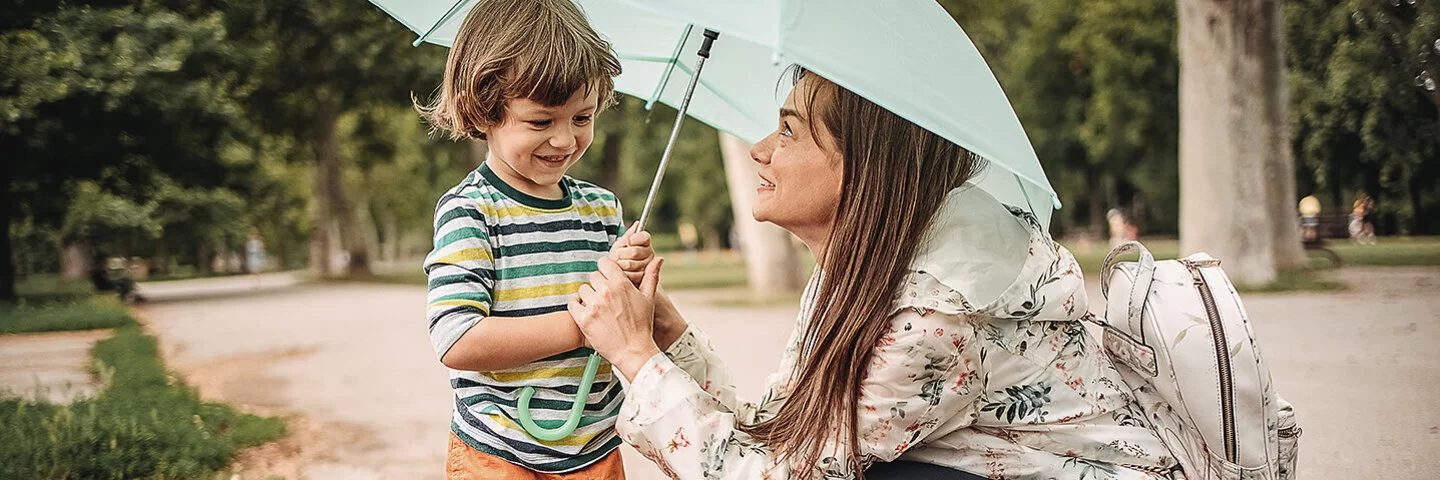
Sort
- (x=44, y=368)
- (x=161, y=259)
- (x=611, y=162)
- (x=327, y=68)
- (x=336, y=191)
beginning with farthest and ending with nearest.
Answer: (x=611, y=162)
(x=336, y=191)
(x=327, y=68)
(x=161, y=259)
(x=44, y=368)

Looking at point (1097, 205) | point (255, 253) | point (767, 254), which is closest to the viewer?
point (255, 253)

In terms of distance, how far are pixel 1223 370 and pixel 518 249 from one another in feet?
3.74

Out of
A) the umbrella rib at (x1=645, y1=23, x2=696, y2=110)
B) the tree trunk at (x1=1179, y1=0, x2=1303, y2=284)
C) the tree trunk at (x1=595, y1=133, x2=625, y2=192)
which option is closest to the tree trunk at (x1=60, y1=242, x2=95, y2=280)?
the umbrella rib at (x1=645, y1=23, x2=696, y2=110)

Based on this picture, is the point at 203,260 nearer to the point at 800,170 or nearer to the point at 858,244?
the point at 800,170

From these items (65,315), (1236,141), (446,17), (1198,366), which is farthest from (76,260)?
(1236,141)

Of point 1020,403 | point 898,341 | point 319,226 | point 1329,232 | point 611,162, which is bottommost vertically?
point 1020,403

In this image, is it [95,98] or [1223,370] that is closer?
[1223,370]

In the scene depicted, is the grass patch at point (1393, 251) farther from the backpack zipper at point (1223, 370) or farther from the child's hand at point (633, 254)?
the child's hand at point (633, 254)

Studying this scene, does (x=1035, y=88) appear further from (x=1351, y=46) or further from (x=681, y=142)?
(x=681, y=142)

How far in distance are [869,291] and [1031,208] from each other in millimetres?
610

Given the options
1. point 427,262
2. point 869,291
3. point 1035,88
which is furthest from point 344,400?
point 1035,88

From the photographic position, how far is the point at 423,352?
784 cm

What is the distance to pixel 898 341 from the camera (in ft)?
5.17

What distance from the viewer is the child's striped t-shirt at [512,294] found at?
167 centimetres
